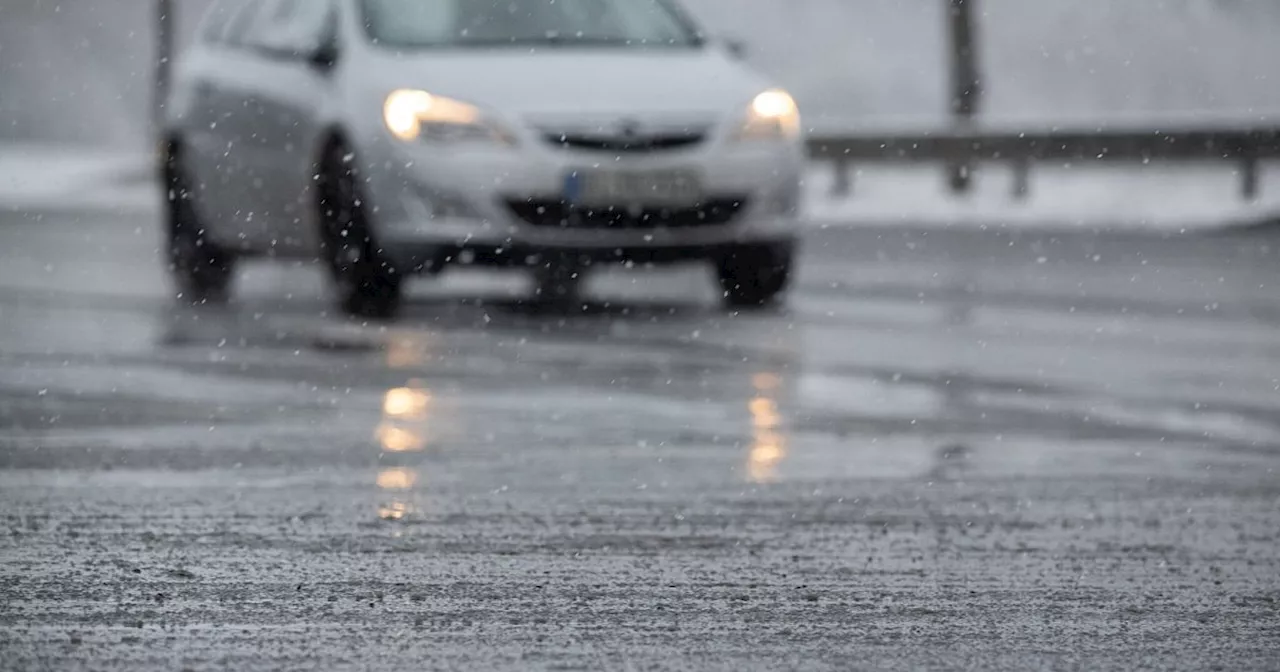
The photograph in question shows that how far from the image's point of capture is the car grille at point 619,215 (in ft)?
41.8

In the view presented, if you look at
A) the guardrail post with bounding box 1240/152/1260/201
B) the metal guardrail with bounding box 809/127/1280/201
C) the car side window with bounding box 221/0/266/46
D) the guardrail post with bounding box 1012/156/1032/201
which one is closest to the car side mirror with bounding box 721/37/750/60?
the car side window with bounding box 221/0/266/46

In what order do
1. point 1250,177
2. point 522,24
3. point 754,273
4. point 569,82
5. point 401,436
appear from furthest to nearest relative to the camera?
1. point 1250,177
2. point 522,24
3. point 754,273
4. point 569,82
5. point 401,436

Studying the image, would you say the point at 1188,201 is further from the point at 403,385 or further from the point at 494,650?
the point at 494,650

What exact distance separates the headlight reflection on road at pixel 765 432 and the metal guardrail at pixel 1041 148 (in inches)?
531

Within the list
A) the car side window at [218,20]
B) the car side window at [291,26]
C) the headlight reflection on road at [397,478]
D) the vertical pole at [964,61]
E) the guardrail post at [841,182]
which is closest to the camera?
the headlight reflection on road at [397,478]

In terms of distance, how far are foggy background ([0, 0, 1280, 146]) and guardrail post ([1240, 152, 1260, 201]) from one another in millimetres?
31768

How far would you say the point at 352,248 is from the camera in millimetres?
12898

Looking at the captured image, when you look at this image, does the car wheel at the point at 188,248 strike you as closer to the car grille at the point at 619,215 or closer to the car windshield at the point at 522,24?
the car windshield at the point at 522,24

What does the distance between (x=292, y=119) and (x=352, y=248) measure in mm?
652

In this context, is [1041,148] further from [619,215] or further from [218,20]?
[619,215]

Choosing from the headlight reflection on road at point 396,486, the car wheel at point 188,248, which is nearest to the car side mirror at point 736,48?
the car wheel at point 188,248

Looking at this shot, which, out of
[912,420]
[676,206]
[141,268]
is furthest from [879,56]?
[912,420]

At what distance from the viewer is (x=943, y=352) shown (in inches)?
437

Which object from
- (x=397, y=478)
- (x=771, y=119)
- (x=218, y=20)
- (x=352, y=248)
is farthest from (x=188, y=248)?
(x=397, y=478)
